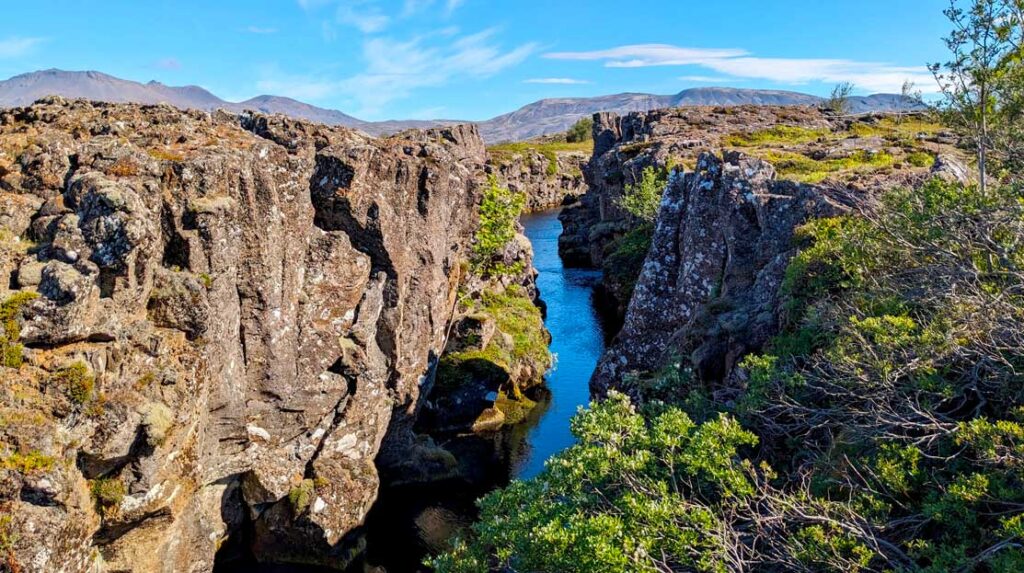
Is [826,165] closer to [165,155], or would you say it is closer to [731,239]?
[731,239]

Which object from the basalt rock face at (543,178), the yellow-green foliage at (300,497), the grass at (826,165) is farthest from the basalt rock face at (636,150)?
the yellow-green foliage at (300,497)

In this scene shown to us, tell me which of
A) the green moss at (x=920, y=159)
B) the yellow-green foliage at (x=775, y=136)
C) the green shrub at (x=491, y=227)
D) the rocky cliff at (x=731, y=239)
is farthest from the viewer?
the yellow-green foliage at (x=775, y=136)

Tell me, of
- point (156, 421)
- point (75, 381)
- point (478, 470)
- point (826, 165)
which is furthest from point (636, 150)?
point (75, 381)

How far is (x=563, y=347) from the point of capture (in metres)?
66.3

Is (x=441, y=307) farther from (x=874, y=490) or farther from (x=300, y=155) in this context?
(x=874, y=490)

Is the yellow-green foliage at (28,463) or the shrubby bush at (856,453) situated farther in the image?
the yellow-green foliage at (28,463)

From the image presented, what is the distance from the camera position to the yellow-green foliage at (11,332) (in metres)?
20.0

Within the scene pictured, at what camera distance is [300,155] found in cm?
3341

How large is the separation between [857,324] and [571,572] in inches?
442

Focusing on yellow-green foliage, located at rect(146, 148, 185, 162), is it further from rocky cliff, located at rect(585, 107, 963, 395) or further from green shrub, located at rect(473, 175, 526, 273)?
green shrub, located at rect(473, 175, 526, 273)

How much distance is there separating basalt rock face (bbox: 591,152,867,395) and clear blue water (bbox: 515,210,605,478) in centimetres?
609

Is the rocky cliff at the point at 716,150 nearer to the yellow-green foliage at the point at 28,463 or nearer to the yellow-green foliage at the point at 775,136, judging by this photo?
the yellow-green foliage at the point at 775,136

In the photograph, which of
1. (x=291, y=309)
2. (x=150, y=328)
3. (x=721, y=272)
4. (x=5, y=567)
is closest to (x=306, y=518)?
(x=291, y=309)

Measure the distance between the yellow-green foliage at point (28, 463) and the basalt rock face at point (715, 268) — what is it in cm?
2213
